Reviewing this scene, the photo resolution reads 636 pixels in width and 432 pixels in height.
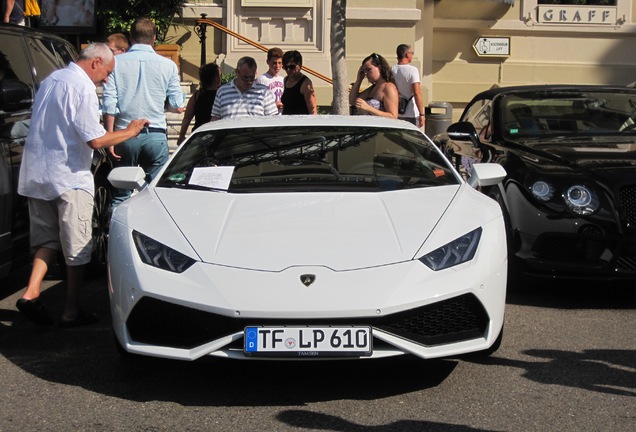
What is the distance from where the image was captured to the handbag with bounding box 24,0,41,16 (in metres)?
12.2

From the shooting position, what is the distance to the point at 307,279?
182 inches

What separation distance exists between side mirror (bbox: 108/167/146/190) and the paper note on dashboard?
322 mm

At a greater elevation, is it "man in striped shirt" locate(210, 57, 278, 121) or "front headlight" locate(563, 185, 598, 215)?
"man in striped shirt" locate(210, 57, 278, 121)

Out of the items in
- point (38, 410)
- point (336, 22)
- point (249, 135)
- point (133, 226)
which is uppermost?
point (336, 22)

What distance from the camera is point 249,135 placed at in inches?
245

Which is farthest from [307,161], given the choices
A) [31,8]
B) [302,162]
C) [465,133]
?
[31,8]

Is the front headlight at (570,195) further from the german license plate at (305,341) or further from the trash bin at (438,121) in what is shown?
the trash bin at (438,121)

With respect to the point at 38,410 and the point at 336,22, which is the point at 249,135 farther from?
the point at 336,22

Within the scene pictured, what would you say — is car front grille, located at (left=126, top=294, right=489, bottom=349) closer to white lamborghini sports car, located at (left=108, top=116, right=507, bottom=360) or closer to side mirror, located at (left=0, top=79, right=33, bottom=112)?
white lamborghini sports car, located at (left=108, top=116, right=507, bottom=360)

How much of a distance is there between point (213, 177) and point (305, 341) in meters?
1.48

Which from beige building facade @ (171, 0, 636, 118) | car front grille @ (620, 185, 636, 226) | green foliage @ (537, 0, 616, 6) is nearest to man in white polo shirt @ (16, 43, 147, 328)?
car front grille @ (620, 185, 636, 226)

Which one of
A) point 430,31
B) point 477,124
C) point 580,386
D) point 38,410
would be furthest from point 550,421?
point 430,31

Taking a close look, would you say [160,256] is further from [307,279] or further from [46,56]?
[46,56]

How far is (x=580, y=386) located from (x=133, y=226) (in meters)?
2.33
